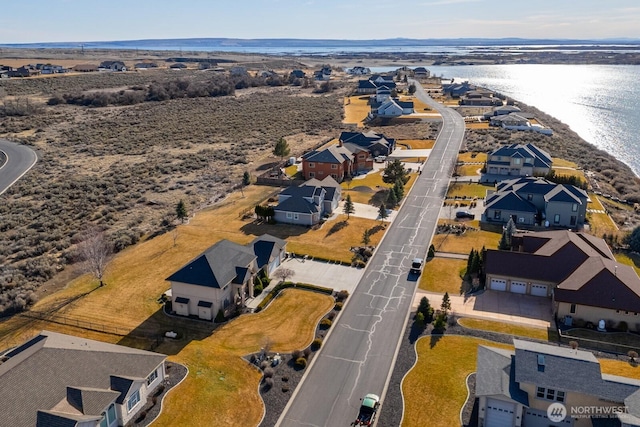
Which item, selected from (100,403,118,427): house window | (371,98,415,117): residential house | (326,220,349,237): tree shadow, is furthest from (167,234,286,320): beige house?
(371,98,415,117): residential house

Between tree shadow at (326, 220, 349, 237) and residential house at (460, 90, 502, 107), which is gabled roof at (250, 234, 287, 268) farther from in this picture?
residential house at (460, 90, 502, 107)

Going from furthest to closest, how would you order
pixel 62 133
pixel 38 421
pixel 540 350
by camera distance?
pixel 62 133, pixel 540 350, pixel 38 421

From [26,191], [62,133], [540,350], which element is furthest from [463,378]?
[62,133]

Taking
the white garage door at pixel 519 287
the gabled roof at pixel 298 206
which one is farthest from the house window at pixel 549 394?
the gabled roof at pixel 298 206

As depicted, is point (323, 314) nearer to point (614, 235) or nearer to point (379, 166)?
point (614, 235)

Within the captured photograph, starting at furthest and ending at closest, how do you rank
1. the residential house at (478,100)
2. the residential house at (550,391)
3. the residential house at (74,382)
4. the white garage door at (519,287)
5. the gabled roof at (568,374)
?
1. the residential house at (478,100)
2. the white garage door at (519,287)
3. the gabled roof at (568,374)
4. the residential house at (550,391)
5. the residential house at (74,382)

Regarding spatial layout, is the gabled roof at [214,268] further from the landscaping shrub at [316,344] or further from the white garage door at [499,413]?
the white garage door at [499,413]
